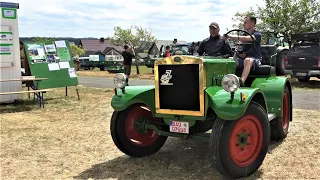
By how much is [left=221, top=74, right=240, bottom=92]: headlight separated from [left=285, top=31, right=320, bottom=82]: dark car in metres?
11.7

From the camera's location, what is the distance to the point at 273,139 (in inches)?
246

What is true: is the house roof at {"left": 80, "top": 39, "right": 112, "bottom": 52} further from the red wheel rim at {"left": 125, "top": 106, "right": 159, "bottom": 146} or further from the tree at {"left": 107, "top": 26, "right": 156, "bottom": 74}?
the red wheel rim at {"left": 125, "top": 106, "right": 159, "bottom": 146}

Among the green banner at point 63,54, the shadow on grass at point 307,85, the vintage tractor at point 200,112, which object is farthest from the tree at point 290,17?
the vintage tractor at point 200,112

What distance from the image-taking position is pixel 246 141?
461 centimetres

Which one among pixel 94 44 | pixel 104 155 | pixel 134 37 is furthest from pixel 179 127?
pixel 94 44

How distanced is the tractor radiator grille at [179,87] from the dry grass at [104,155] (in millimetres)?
869

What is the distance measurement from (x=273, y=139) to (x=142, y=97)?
249cm

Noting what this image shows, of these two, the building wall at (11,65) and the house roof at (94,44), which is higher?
the house roof at (94,44)

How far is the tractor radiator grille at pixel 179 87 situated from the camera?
4691 millimetres

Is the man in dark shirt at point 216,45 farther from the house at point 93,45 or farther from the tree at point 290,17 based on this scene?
the house at point 93,45

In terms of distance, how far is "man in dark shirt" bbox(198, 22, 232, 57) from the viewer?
5840 millimetres

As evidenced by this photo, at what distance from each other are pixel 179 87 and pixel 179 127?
51 centimetres

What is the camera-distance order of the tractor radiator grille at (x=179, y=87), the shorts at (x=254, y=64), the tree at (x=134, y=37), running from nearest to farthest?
the tractor radiator grille at (x=179, y=87) < the shorts at (x=254, y=64) < the tree at (x=134, y=37)

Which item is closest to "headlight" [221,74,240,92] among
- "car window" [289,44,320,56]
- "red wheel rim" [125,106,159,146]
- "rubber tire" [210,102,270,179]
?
"rubber tire" [210,102,270,179]
